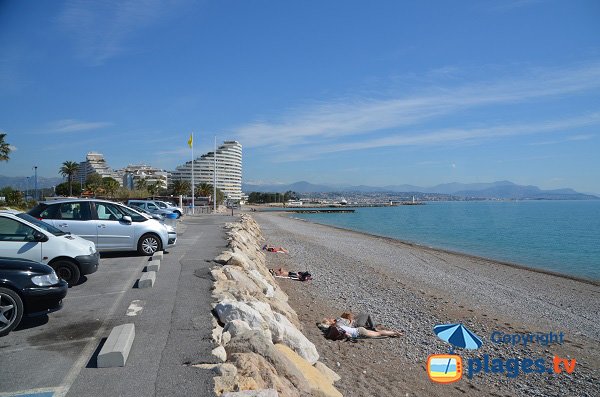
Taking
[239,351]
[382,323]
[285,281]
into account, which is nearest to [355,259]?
[285,281]

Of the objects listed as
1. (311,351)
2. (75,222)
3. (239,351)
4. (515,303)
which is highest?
(75,222)

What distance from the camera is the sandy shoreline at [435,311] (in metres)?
7.84

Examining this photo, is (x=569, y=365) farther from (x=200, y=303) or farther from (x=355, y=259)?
(x=355, y=259)

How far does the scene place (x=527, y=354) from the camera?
384 inches

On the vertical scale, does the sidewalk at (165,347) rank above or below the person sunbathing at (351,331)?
above

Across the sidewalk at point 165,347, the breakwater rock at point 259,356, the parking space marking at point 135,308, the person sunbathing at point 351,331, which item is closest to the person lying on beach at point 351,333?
the person sunbathing at point 351,331

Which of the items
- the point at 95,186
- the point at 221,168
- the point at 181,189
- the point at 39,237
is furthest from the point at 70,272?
the point at 221,168

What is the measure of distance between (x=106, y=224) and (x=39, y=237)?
4.05m

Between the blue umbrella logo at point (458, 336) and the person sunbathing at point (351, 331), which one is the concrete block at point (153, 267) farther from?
the blue umbrella logo at point (458, 336)

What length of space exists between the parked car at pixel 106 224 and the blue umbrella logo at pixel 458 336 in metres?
8.36

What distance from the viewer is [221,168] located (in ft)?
486

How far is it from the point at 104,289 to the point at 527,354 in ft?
30.8

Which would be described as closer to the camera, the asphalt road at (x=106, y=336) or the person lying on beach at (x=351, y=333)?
the asphalt road at (x=106, y=336)

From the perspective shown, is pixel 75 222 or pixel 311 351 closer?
pixel 311 351
